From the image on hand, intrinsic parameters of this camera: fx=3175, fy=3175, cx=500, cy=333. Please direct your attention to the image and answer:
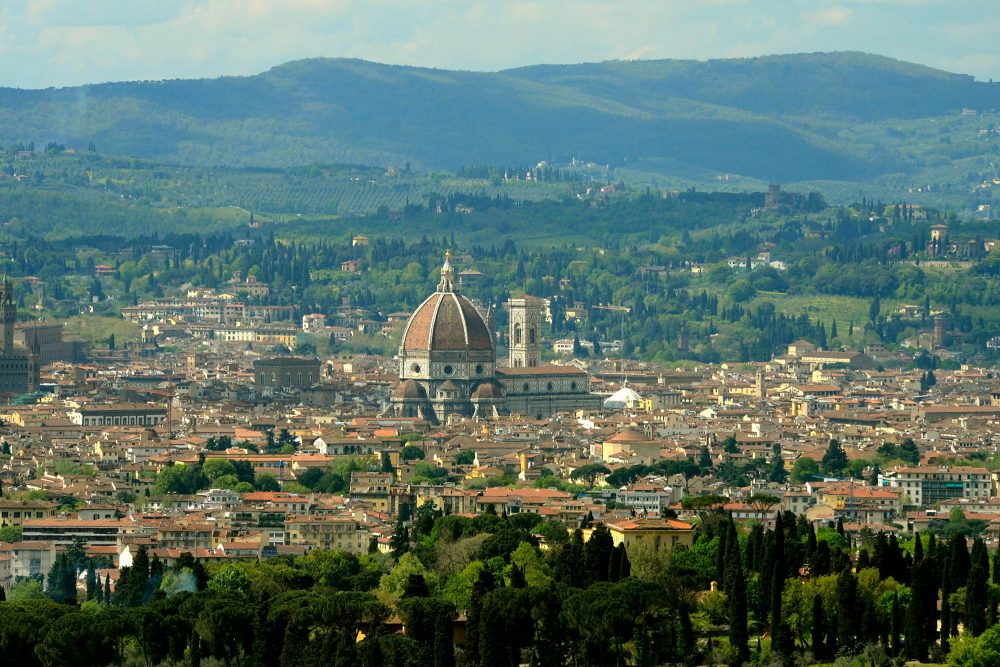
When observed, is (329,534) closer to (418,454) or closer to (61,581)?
(61,581)

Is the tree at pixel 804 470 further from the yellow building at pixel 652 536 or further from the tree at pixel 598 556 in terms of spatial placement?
the tree at pixel 598 556

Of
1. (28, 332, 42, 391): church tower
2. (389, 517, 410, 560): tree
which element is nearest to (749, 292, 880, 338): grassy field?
(28, 332, 42, 391): church tower

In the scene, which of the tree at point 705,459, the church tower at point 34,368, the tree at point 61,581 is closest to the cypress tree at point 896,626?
the tree at point 61,581

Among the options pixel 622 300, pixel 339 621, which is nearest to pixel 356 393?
pixel 622 300

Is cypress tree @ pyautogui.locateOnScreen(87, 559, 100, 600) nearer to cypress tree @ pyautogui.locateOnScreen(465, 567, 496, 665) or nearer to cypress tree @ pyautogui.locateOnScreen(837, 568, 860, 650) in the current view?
cypress tree @ pyautogui.locateOnScreen(465, 567, 496, 665)

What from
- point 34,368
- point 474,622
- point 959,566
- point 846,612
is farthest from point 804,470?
point 34,368
